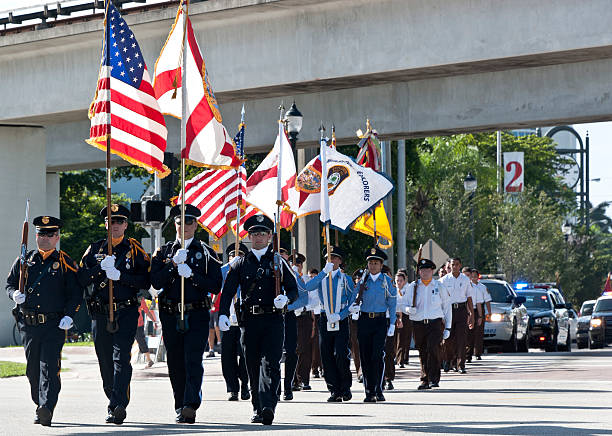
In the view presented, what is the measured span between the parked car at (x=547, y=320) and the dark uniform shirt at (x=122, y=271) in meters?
19.9

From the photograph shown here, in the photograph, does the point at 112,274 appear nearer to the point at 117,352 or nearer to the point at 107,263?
the point at 107,263

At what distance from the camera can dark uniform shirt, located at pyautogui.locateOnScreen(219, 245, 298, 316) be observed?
43.0 feet

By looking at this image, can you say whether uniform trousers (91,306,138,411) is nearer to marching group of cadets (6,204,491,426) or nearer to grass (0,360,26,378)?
marching group of cadets (6,204,491,426)

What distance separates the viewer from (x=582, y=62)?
80.5 feet

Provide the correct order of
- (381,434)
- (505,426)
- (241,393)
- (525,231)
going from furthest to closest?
(525,231) → (241,393) → (505,426) → (381,434)

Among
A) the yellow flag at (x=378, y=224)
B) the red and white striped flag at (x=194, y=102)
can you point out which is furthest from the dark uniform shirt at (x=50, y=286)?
the yellow flag at (x=378, y=224)

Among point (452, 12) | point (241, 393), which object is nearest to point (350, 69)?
point (452, 12)

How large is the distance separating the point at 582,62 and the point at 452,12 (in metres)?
3.11

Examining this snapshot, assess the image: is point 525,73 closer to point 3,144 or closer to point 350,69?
point 350,69

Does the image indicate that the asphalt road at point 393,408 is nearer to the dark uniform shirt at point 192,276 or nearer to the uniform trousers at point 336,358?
the uniform trousers at point 336,358

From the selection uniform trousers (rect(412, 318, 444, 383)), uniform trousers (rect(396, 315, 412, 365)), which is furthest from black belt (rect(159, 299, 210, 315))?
uniform trousers (rect(396, 315, 412, 365))

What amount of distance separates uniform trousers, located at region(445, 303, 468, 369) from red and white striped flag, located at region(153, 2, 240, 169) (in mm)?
8988

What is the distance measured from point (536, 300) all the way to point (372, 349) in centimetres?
1791

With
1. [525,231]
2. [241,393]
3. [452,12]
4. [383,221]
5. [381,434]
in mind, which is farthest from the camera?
[525,231]
